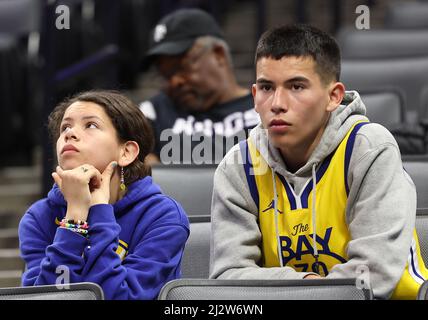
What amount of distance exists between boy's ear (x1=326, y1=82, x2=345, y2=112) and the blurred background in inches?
31.0

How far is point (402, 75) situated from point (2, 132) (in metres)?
1.66

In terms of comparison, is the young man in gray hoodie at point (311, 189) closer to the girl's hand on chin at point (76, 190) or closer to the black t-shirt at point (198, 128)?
the girl's hand on chin at point (76, 190)

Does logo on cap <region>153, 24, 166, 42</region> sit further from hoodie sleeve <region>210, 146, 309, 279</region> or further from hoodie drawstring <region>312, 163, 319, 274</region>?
hoodie drawstring <region>312, 163, 319, 274</region>

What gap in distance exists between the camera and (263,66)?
1968mm

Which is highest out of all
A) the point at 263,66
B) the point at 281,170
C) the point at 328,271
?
the point at 263,66

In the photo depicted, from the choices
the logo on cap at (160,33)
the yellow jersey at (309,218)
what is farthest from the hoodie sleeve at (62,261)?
the logo on cap at (160,33)

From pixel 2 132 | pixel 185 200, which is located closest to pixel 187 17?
pixel 185 200

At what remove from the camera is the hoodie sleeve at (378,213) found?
6.01ft

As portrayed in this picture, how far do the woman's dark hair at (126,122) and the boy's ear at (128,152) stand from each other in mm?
12

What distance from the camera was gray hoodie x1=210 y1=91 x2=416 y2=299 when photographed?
184 cm

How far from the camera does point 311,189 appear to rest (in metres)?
1.99

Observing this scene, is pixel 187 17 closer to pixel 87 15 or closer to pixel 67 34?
pixel 67 34

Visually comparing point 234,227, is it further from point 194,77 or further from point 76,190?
point 194,77

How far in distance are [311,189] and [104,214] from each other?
43 centimetres
